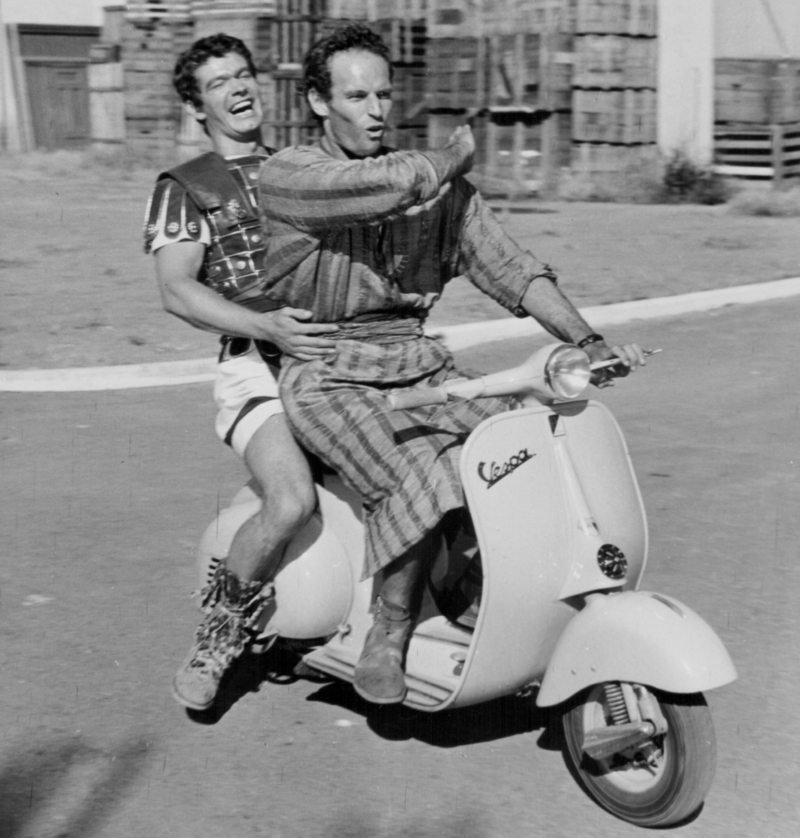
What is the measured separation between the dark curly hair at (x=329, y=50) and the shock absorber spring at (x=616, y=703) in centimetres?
161

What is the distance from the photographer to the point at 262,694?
429cm

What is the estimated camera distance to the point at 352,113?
3666 mm

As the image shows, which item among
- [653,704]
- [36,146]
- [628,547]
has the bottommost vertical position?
[36,146]

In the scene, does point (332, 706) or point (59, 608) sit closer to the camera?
point (332, 706)

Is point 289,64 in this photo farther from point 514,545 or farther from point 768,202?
point 514,545

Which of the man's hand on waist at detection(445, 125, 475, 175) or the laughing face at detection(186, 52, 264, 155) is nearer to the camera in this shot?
the man's hand on waist at detection(445, 125, 475, 175)

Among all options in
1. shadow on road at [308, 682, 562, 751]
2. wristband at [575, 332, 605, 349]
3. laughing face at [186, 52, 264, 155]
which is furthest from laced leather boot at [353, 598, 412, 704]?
laughing face at [186, 52, 264, 155]

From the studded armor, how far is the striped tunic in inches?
11.5

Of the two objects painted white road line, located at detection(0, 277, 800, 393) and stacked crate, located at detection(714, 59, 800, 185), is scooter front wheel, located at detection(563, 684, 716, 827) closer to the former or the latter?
painted white road line, located at detection(0, 277, 800, 393)

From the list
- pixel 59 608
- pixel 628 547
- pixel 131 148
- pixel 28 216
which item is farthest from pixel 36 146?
pixel 628 547

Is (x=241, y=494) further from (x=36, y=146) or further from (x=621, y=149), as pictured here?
(x=36, y=146)

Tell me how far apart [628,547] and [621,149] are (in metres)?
15.6

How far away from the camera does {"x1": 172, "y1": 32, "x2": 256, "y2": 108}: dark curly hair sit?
4.33m

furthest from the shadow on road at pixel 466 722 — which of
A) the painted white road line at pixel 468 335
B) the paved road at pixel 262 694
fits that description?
the painted white road line at pixel 468 335
